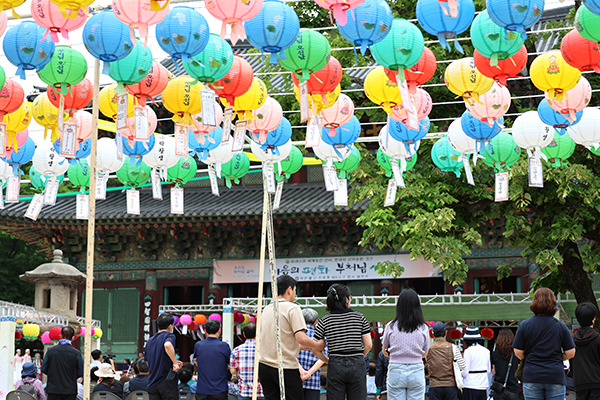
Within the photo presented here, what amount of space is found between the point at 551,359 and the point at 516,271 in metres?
11.2

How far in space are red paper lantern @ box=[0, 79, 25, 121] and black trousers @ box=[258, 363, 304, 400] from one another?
361 centimetres

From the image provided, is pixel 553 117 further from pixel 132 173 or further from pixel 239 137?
pixel 132 173

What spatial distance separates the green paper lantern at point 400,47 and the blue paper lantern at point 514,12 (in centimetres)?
84

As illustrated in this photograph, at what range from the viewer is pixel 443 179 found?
39.0ft

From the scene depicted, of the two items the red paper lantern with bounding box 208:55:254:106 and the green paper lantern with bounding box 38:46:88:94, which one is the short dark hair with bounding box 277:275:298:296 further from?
the green paper lantern with bounding box 38:46:88:94

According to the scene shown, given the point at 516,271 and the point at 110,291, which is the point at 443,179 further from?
the point at 110,291

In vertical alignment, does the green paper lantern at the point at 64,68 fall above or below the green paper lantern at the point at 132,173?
above

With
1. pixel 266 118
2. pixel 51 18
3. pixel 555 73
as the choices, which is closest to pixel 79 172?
pixel 266 118

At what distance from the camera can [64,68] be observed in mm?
7000


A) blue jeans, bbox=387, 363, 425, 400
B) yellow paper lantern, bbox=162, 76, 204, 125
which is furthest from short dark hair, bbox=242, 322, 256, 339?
yellow paper lantern, bbox=162, 76, 204, 125

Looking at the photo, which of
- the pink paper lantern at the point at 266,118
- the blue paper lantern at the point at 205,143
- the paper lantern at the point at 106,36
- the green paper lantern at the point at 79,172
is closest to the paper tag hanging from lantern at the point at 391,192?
A: the pink paper lantern at the point at 266,118

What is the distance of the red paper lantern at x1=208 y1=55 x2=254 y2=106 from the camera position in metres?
7.06

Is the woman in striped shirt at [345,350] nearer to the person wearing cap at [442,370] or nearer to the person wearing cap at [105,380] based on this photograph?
the person wearing cap at [442,370]

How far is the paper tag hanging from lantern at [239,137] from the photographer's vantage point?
24.1 ft
